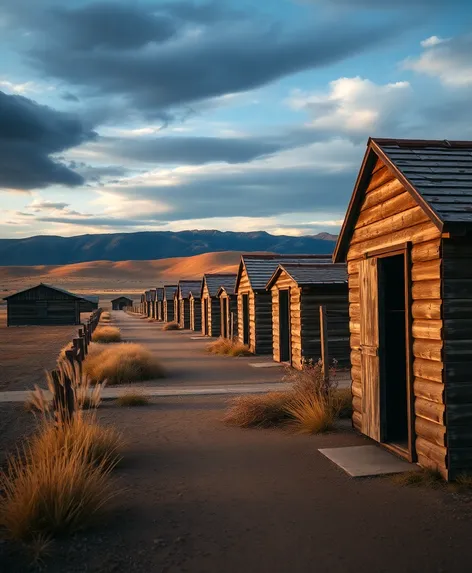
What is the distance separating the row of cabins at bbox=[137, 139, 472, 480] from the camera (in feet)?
20.5

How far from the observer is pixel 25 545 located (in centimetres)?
479

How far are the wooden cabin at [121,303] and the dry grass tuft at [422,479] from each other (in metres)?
103

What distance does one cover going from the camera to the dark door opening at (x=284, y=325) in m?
19.5

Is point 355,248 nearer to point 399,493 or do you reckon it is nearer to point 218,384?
point 399,493

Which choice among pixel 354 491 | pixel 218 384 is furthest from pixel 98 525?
pixel 218 384

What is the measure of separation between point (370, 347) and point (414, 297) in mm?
1375

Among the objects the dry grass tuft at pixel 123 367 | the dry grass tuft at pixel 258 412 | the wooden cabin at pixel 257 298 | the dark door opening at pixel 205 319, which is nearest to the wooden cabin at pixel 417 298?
the dry grass tuft at pixel 258 412

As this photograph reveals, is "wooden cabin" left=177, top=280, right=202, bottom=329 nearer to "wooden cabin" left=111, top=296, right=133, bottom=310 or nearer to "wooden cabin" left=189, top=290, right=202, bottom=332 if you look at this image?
"wooden cabin" left=189, top=290, right=202, bottom=332

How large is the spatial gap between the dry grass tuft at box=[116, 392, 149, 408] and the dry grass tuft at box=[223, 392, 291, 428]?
8.14 ft

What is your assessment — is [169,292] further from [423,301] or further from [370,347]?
[423,301]

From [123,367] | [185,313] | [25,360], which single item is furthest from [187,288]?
[123,367]

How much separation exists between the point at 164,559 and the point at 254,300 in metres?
17.1

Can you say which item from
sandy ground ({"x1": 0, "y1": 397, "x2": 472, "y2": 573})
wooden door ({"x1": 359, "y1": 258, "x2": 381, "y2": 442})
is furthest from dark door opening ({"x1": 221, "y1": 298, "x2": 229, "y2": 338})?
sandy ground ({"x1": 0, "y1": 397, "x2": 472, "y2": 573})

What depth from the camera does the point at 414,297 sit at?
273 inches
